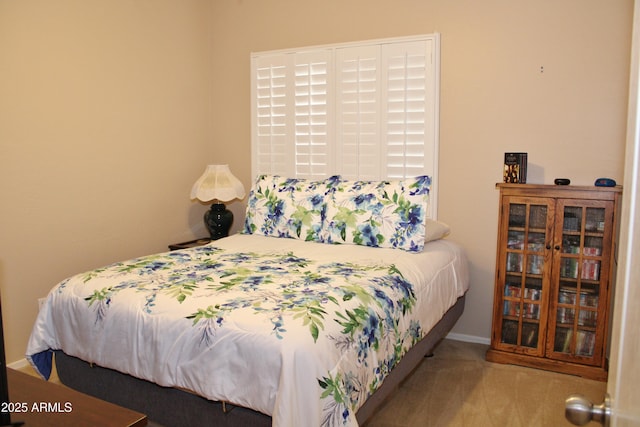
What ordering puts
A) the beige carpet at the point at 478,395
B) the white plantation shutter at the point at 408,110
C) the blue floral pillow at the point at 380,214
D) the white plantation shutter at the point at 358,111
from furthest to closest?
the white plantation shutter at the point at 358,111 < the white plantation shutter at the point at 408,110 < the blue floral pillow at the point at 380,214 < the beige carpet at the point at 478,395

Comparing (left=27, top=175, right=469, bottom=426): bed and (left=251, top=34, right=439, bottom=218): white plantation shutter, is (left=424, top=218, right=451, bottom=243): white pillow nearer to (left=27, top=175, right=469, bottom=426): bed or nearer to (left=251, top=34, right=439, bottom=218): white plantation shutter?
(left=27, top=175, right=469, bottom=426): bed

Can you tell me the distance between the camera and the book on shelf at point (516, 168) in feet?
10.3

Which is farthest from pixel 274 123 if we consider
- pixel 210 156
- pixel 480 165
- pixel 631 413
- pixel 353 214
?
A: pixel 631 413

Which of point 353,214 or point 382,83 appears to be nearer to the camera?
point 353,214

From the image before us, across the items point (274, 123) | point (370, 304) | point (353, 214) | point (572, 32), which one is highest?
point (572, 32)

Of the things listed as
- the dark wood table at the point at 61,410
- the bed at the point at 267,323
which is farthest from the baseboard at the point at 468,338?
the dark wood table at the point at 61,410

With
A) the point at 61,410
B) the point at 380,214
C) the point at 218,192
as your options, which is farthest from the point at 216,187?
the point at 61,410

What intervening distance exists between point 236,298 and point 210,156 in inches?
105

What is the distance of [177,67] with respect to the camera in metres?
4.09

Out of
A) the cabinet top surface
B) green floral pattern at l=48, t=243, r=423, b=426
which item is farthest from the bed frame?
the cabinet top surface

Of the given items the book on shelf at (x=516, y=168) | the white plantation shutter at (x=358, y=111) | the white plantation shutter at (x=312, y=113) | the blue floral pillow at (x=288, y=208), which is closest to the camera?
the book on shelf at (x=516, y=168)

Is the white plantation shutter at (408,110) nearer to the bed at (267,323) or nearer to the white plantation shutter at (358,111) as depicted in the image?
the white plantation shutter at (358,111)

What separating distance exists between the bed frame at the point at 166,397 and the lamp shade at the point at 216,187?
175 cm

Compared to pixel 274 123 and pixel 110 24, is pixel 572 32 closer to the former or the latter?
pixel 274 123
